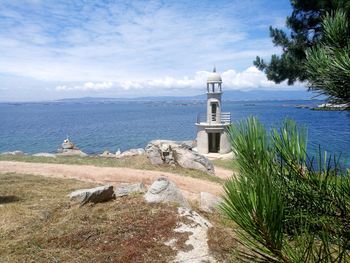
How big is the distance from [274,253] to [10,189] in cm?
1324

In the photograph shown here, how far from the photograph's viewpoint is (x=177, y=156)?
21.5m

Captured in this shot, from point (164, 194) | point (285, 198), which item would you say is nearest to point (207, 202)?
point (164, 194)

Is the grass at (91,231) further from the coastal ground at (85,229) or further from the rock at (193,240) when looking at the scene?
the rock at (193,240)

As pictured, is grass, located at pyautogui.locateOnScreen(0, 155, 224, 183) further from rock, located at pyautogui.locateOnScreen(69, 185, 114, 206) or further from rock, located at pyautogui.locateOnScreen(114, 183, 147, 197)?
rock, located at pyautogui.locateOnScreen(69, 185, 114, 206)

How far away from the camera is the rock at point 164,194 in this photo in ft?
34.9

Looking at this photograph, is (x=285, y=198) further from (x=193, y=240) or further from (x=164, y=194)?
(x=164, y=194)

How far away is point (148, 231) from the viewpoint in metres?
8.57

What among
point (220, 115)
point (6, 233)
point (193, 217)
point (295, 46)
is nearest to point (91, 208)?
point (6, 233)

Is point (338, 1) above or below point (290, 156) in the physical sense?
above

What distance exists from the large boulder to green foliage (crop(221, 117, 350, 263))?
725 inches

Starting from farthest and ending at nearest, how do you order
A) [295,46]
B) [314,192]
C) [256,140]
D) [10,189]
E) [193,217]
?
[10,189]
[295,46]
[193,217]
[314,192]
[256,140]

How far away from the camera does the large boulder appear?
21.0 meters

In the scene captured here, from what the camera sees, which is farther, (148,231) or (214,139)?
(214,139)

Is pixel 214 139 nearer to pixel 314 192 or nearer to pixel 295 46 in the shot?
pixel 295 46
